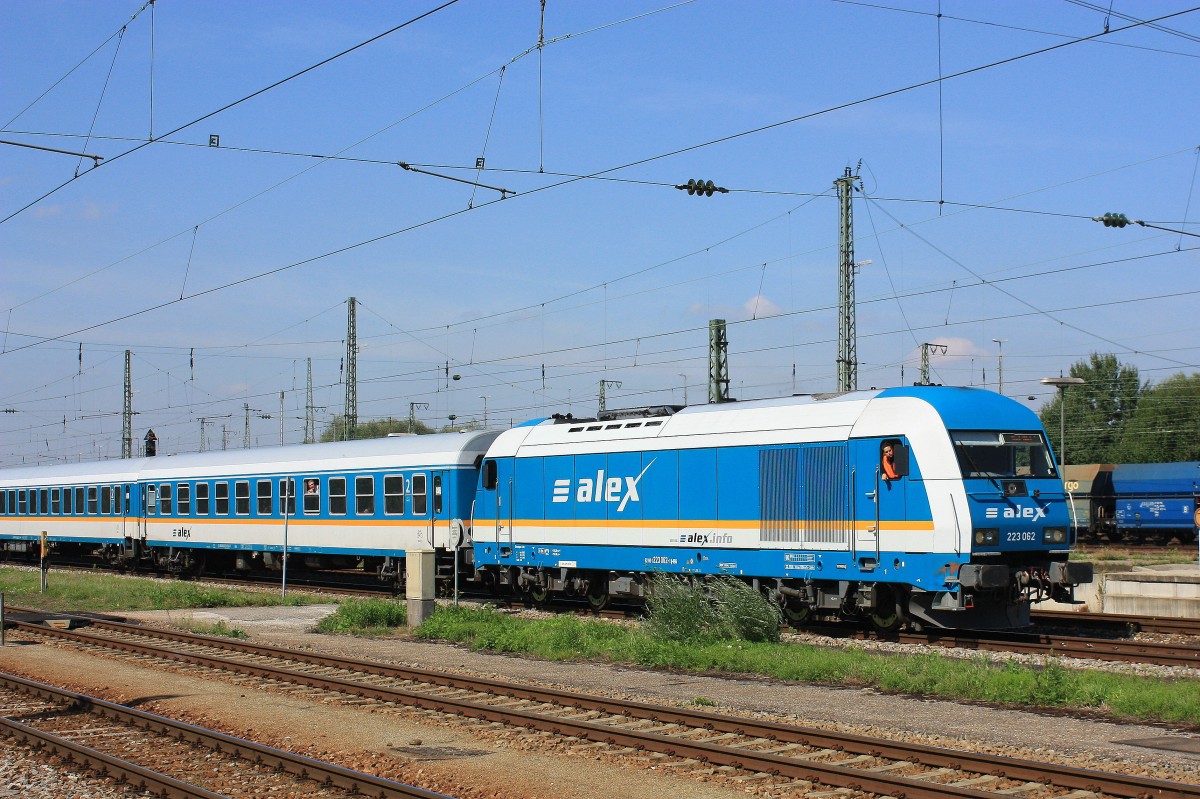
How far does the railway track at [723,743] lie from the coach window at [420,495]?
37.3 feet

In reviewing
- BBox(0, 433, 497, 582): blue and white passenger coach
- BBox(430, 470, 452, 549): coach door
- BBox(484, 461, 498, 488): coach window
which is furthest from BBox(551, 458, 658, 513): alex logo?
BBox(430, 470, 452, 549): coach door

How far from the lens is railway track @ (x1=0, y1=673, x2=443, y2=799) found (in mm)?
10242

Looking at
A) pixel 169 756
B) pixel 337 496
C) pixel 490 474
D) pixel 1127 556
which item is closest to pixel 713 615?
pixel 169 756

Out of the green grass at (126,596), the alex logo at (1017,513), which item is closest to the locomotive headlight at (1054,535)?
the alex logo at (1017,513)

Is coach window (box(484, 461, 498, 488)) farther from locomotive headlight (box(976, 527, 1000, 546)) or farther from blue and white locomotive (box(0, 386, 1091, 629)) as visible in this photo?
locomotive headlight (box(976, 527, 1000, 546))

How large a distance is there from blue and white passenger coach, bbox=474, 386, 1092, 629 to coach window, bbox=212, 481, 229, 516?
15009 millimetres

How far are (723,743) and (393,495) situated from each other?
19.4m

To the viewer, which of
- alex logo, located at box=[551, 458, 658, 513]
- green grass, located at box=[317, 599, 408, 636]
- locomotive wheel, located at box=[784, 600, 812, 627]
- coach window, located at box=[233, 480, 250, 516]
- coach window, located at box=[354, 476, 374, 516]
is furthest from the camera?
coach window, located at box=[233, 480, 250, 516]

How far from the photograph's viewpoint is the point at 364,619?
23172mm

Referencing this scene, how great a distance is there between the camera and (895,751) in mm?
10656

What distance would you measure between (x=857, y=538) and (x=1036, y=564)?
8.77 feet

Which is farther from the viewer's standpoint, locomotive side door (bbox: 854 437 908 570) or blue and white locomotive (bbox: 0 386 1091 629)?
locomotive side door (bbox: 854 437 908 570)

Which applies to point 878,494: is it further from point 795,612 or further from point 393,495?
point 393,495

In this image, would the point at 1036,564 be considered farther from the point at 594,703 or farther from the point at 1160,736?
the point at 594,703
